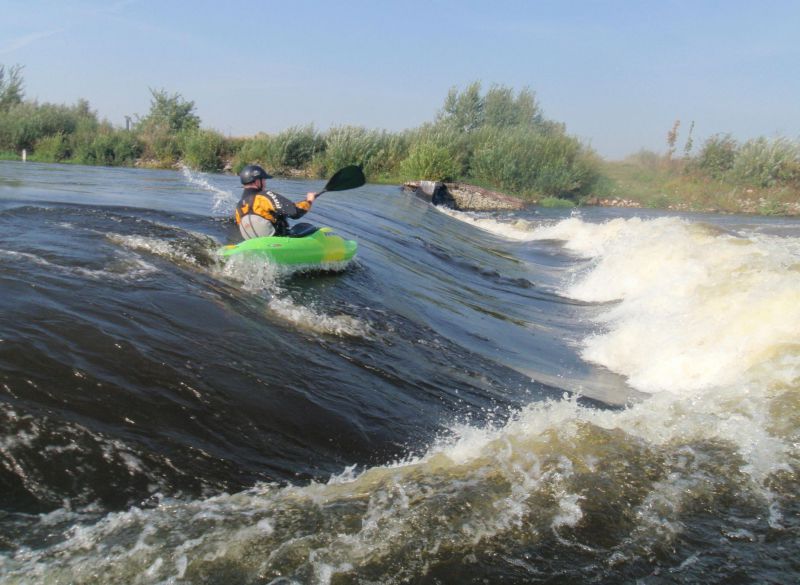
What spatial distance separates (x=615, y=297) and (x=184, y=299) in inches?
267

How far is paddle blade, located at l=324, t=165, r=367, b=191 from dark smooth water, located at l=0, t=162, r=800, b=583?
1.58m

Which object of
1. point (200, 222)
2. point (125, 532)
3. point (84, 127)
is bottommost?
point (125, 532)

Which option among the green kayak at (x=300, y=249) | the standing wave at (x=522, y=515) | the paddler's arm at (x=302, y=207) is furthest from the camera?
the paddler's arm at (x=302, y=207)

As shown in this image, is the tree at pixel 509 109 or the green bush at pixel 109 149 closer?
the green bush at pixel 109 149

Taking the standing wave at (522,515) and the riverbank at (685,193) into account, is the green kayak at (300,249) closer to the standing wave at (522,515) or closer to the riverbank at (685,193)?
the standing wave at (522,515)

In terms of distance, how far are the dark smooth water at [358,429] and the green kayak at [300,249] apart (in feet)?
0.60

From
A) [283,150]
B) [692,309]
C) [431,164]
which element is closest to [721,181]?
[431,164]

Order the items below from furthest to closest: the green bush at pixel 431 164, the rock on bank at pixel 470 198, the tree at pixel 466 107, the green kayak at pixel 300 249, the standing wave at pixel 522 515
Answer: the tree at pixel 466 107 → the green bush at pixel 431 164 → the rock on bank at pixel 470 198 → the green kayak at pixel 300 249 → the standing wave at pixel 522 515

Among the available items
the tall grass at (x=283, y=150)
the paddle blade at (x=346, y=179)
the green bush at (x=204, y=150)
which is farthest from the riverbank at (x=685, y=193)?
the paddle blade at (x=346, y=179)

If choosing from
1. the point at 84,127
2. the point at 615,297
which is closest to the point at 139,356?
the point at 615,297

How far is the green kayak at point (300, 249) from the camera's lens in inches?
264

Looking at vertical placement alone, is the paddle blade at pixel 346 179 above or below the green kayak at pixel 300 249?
above

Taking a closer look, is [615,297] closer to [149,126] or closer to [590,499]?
[590,499]

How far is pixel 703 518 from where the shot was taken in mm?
2936
